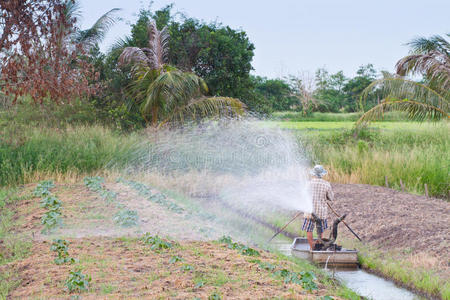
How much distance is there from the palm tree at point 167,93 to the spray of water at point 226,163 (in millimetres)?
575

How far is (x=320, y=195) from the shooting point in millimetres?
8461

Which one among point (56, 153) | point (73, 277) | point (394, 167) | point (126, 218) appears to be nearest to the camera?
point (73, 277)

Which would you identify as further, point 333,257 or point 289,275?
point 333,257

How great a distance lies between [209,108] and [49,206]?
869cm

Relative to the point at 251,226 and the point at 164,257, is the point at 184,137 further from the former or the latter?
the point at 164,257

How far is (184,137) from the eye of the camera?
1786cm

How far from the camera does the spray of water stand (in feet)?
49.1

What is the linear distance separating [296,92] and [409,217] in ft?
171

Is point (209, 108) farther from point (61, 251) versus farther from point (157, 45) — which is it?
point (61, 251)

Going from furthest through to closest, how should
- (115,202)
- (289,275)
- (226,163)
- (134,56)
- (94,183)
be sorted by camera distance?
(134,56)
(226,163)
(94,183)
(115,202)
(289,275)

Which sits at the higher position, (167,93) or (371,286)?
(167,93)

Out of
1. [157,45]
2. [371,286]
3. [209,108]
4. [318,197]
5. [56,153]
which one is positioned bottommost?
[371,286]

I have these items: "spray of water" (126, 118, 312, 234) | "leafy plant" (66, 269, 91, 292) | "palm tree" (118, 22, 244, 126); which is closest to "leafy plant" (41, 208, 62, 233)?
"leafy plant" (66, 269, 91, 292)

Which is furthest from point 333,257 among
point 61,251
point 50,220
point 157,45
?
point 157,45
